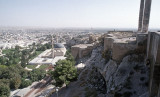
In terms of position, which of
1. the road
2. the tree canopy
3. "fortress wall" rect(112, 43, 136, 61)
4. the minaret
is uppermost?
the minaret

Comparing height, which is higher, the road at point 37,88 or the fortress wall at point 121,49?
the fortress wall at point 121,49

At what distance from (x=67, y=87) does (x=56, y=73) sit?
8.51ft

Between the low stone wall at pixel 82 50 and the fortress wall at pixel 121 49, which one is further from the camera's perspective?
the low stone wall at pixel 82 50

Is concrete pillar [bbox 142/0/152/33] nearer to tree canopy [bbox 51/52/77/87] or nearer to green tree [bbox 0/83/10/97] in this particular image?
tree canopy [bbox 51/52/77/87]

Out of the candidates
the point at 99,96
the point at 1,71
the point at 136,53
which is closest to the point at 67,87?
the point at 99,96

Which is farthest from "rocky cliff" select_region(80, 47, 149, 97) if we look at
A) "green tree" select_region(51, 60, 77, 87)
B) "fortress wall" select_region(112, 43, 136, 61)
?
"green tree" select_region(51, 60, 77, 87)

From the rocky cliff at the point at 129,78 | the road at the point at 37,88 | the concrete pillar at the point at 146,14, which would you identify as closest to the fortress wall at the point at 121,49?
the rocky cliff at the point at 129,78

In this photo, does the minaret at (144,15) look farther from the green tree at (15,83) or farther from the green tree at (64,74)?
the green tree at (15,83)

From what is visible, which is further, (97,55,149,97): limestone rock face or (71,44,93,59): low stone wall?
(71,44,93,59): low stone wall

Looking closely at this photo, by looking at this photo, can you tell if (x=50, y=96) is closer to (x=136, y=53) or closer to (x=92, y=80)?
(x=92, y=80)

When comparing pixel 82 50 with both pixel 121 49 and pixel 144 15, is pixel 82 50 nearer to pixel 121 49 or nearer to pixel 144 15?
pixel 144 15

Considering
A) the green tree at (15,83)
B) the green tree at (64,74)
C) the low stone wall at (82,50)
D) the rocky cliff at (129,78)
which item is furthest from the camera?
the low stone wall at (82,50)

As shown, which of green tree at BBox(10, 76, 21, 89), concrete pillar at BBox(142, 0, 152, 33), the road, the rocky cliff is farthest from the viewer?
green tree at BBox(10, 76, 21, 89)

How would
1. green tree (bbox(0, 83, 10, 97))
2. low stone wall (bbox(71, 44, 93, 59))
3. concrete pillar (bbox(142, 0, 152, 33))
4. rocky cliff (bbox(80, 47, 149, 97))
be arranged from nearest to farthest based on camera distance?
rocky cliff (bbox(80, 47, 149, 97)), concrete pillar (bbox(142, 0, 152, 33)), green tree (bbox(0, 83, 10, 97)), low stone wall (bbox(71, 44, 93, 59))
